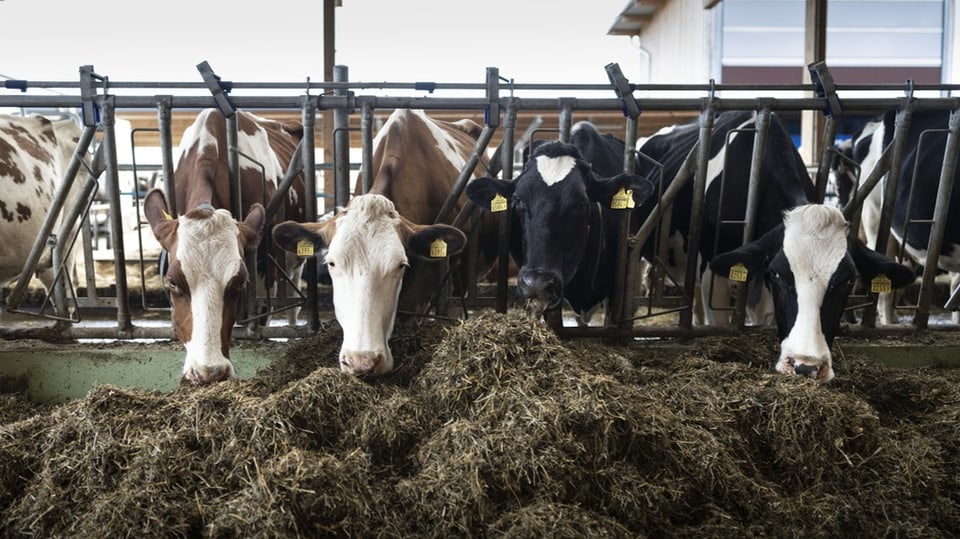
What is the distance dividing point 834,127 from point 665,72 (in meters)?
12.5

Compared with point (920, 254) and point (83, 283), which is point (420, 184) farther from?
point (83, 283)

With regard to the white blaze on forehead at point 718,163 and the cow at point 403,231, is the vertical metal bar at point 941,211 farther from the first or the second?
the cow at point 403,231

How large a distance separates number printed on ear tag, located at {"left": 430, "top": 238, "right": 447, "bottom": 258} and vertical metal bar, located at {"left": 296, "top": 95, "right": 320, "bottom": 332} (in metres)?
0.77

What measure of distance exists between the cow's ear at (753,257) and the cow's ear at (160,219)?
312 centimetres

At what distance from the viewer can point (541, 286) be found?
4.41 metres

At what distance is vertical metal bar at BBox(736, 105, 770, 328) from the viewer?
4.86 meters

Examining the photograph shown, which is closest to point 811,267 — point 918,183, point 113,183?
point 918,183

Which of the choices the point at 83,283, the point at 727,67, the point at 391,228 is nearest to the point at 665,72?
the point at 727,67

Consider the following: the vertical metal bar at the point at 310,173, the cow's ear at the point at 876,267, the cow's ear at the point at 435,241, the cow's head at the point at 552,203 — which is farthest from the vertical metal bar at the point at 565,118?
the cow's ear at the point at 876,267

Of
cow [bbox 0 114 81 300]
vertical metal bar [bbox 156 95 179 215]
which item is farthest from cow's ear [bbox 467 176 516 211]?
cow [bbox 0 114 81 300]

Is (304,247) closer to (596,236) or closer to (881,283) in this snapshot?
(596,236)

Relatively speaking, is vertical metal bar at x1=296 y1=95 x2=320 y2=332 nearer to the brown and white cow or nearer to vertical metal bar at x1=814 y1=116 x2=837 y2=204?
the brown and white cow

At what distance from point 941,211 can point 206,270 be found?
4.60 m

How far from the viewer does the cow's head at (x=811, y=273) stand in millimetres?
4082
